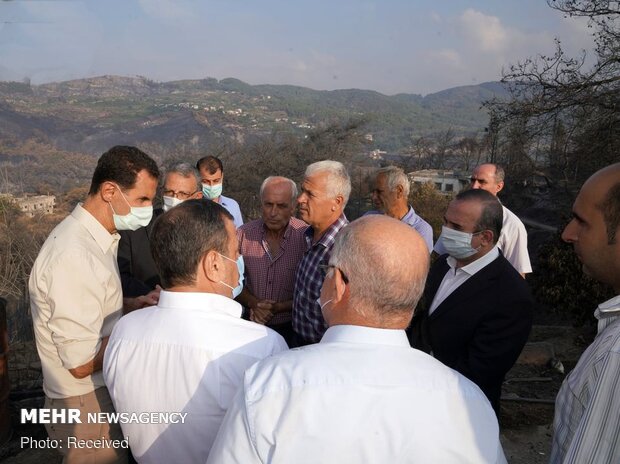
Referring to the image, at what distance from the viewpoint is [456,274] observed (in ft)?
10.7

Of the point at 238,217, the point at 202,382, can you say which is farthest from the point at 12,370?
the point at 202,382

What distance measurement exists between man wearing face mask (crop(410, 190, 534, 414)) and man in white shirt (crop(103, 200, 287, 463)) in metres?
1.50

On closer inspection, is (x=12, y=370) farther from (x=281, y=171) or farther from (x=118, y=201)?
(x=281, y=171)

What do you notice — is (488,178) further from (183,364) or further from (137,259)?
(183,364)

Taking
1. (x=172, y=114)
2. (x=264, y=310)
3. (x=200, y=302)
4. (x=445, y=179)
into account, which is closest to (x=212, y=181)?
(x=264, y=310)

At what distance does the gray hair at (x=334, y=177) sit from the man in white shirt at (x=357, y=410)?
2184mm

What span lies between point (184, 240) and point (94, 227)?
91 centimetres

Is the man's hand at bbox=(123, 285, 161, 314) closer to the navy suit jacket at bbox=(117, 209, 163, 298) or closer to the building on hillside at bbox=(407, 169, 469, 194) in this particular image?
the navy suit jacket at bbox=(117, 209, 163, 298)

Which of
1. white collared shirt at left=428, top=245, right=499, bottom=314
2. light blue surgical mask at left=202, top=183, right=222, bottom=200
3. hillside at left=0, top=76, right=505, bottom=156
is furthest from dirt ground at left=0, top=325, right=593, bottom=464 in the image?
hillside at left=0, top=76, right=505, bottom=156

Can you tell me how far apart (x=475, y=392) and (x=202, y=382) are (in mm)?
990

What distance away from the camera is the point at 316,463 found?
4.24 feet

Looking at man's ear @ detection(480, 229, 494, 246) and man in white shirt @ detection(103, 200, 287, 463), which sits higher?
man's ear @ detection(480, 229, 494, 246)

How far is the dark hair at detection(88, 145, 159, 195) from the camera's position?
2666 millimetres

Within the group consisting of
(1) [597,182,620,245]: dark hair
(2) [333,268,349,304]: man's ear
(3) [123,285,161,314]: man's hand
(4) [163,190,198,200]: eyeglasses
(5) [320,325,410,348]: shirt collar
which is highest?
(1) [597,182,620,245]: dark hair
